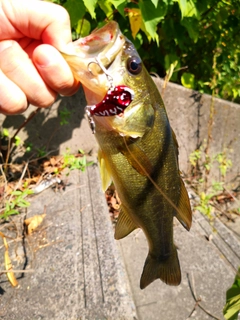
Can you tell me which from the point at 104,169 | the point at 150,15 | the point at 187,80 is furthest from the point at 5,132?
the point at 104,169

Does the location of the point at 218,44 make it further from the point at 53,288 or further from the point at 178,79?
the point at 53,288

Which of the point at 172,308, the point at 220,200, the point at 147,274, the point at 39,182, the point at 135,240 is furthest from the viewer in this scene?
the point at 220,200

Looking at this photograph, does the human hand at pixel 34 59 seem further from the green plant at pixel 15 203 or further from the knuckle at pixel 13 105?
the green plant at pixel 15 203

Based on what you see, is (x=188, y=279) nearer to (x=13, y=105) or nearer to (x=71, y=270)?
(x=71, y=270)

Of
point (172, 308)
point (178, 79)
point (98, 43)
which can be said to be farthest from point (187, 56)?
point (98, 43)

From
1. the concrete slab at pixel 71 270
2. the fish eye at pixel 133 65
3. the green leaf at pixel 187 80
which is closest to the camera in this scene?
the fish eye at pixel 133 65

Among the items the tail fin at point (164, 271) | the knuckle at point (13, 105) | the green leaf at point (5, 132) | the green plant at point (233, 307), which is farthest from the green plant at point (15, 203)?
the green plant at point (233, 307)

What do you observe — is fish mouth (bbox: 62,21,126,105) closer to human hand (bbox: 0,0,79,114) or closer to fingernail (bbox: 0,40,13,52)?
human hand (bbox: 0,0,79,114)
